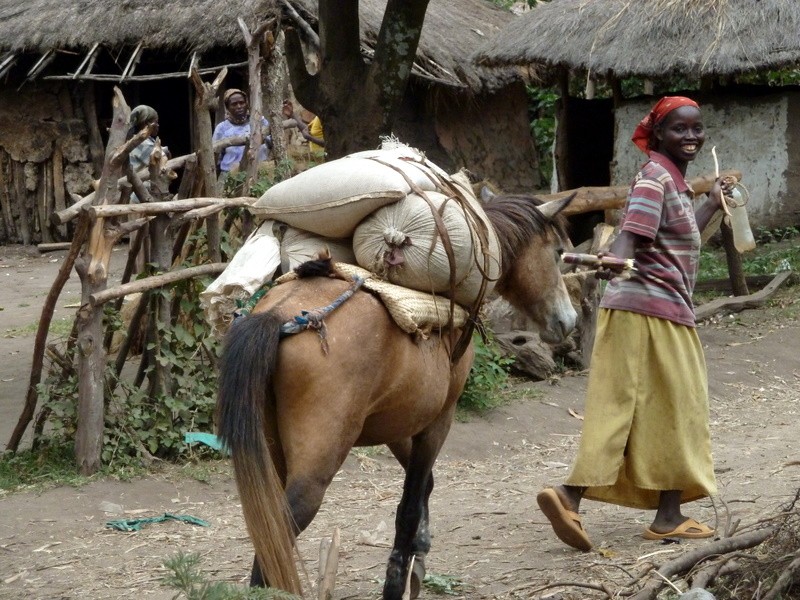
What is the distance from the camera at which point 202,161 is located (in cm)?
632

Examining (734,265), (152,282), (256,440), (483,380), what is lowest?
(483,380)

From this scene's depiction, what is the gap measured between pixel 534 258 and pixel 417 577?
1.32 metres

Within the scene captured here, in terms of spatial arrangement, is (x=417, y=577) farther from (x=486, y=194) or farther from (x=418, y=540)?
(x=486, y=194)

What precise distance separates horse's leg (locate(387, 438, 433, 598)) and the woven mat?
28.9 inches

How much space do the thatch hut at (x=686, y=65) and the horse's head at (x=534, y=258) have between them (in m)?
7.45

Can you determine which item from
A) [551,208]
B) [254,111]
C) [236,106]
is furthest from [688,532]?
[236,106]

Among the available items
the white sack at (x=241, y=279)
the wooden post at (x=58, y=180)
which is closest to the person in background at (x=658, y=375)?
the white sack at (x=241, y=279)

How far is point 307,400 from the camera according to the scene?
3.36 meters

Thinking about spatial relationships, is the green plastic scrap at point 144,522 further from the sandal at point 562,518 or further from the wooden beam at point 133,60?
the wooden beam at point 133,60

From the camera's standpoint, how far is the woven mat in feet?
11.8

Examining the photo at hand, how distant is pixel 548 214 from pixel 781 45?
782 centimetres

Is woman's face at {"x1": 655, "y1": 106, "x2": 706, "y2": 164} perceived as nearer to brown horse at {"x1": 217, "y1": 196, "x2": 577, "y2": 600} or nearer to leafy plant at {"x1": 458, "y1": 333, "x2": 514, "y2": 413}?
brown horse at {"x1": 217, "y1": 196, "x2": 577, "y2": 600}

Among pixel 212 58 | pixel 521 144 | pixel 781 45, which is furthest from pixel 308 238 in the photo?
pixel 521 144

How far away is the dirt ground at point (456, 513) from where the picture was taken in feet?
14.6
